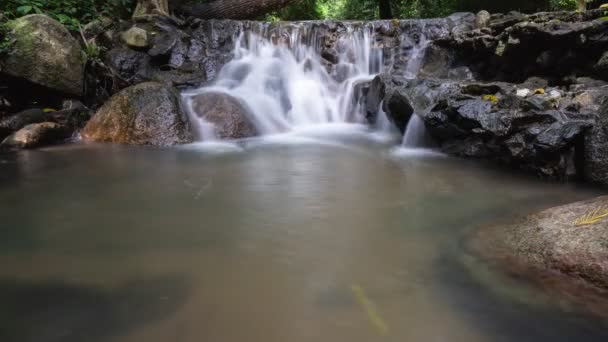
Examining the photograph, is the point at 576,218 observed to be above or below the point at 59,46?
below

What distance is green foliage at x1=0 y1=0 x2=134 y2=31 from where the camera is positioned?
805 cm

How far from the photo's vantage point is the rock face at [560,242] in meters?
2.30

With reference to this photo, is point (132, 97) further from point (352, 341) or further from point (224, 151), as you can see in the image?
point (352, 341)

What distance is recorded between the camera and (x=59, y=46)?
739 cm

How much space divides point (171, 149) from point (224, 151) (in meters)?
0.86

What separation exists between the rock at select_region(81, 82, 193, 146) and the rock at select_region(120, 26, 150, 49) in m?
2.50

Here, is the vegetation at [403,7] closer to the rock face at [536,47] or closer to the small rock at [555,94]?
the rock face at [536,47]

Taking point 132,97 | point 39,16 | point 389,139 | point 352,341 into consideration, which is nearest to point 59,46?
point 39,16

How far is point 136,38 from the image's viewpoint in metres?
9.31

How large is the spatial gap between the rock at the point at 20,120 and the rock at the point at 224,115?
2.54 meters

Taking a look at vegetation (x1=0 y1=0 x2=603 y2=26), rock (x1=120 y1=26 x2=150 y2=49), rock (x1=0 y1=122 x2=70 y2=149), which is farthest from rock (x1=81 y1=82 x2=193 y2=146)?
vegetation (x1=0 y1=0 x2=603 y2=26)

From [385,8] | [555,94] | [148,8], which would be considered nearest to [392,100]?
[555,94]

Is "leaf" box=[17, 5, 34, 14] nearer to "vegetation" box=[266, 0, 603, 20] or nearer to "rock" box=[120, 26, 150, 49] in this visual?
"rock" box=[120, 26, 150, 49]

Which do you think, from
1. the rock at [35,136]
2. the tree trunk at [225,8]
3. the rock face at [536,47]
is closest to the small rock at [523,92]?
the rock face at [536,47]
